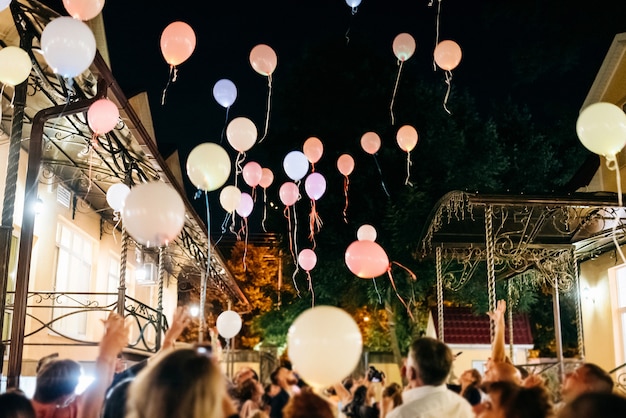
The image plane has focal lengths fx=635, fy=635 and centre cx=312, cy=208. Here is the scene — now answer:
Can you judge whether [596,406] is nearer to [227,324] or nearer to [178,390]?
[178,390]

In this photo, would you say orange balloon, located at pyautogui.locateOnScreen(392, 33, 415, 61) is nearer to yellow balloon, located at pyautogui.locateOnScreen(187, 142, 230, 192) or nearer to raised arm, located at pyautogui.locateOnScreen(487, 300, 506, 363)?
yellow balloon, located at pyautogui.locateOnScreen(187, 142, 230, 192)

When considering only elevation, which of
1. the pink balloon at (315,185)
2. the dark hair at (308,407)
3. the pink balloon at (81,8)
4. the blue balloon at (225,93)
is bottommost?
the dark hair at (308,407)

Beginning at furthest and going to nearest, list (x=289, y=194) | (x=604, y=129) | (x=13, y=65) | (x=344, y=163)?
(x=344, y=163)
(x=289, y=194)
(x=604, y=129)
(x=13, y=65)

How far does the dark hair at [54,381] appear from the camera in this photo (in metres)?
3.66

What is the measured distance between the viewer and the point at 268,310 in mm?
31328

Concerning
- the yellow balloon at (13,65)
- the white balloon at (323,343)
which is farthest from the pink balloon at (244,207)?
the white balloon at (323,343)

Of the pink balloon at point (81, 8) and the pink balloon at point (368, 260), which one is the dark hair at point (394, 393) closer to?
the pink balloon at point (368, 260)

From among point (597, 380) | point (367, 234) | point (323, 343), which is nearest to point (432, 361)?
point (323, 343)

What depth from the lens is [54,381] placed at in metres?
3.66

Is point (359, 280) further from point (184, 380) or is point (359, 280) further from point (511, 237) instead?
point (184, 380)

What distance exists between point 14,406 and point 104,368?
0.73 meters

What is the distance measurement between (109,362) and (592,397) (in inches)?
95.1

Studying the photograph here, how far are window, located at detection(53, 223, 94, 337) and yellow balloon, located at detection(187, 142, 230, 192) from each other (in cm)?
547

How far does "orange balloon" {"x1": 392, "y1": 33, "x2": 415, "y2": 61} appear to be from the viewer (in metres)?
12.4
